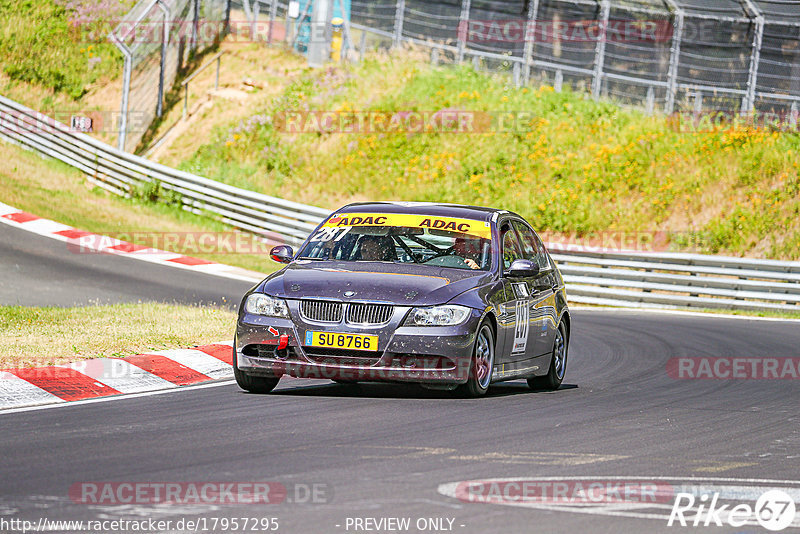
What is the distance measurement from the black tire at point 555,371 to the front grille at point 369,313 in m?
2.39

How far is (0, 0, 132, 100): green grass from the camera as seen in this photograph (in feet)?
131

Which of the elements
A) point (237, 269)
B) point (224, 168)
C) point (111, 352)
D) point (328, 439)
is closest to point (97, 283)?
point (237, 269)

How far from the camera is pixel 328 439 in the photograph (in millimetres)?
7641

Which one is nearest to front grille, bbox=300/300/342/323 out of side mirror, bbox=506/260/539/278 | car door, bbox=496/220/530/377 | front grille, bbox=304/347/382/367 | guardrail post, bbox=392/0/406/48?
front grille, bbox=304/347/382/367

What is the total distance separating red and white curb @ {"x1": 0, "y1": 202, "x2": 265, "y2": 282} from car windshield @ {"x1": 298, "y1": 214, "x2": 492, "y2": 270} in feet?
38.3

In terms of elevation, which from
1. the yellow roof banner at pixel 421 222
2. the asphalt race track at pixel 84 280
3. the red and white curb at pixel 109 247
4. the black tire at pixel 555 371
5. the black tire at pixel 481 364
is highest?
the yellow roof banner at pixel 421 222

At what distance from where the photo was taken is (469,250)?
1063 cm

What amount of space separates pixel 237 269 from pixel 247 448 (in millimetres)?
16667

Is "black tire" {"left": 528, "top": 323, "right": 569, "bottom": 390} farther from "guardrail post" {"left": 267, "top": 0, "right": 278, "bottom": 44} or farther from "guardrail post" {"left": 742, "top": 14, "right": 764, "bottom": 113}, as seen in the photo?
"guardrail post" {"left": 267, "top": 0, "right": 278, "bottom": 44}

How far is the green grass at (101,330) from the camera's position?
429 inches

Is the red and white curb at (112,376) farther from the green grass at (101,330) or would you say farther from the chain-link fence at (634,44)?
the chain-link fence at (634,44)

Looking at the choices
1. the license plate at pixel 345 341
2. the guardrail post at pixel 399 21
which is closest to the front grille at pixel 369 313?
the license plate at pixel 345 341

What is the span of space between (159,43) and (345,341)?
95.4 feet

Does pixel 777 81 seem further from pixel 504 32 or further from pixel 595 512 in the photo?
pixel 595 512
